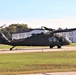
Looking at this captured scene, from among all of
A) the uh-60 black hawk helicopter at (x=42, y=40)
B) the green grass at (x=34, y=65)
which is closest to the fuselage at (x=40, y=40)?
the uh-60 black hawk helicopter at (x=42, y=40)

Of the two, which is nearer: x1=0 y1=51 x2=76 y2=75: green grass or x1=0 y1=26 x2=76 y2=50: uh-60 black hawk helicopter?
x1=0 y1=51 x2=76 y2=75: green grass

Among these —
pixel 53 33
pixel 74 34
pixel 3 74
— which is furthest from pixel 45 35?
pixel 74 34

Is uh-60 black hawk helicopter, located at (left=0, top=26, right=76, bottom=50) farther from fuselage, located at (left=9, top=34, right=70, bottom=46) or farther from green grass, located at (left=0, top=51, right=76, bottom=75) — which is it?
green grass, located at (left=0, top=51, right=76, bottom=75)

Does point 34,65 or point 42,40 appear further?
point 42,40

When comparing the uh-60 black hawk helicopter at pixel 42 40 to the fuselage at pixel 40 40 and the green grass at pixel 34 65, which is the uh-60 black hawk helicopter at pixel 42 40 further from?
the green grass at pixel 34 65

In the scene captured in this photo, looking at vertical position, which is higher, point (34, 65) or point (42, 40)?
point (42, 40)

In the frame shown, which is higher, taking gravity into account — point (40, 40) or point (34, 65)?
point (40, 40)

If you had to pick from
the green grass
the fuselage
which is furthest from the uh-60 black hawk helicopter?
the green grass

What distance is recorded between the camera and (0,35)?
165 ft

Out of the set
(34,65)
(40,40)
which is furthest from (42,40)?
(34,65)

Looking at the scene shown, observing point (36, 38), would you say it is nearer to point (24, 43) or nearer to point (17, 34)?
point (24, 43)

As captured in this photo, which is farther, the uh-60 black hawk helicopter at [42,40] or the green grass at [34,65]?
the uh-60 black hawk helicopter at [42,40]

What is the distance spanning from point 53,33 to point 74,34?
125 metres

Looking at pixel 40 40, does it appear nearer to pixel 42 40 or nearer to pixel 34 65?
pixel 42 40
